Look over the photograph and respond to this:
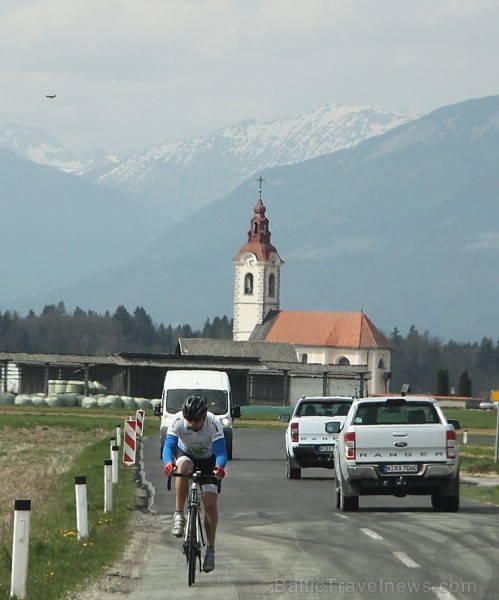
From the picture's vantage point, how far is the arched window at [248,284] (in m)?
175

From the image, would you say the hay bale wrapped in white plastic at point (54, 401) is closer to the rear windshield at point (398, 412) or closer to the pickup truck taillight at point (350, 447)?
the rear windshield at point (398, 412)

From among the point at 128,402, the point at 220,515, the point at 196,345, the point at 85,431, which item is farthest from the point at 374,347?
the point at 220,515

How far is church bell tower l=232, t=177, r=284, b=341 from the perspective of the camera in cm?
17488

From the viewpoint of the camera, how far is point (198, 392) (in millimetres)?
40406

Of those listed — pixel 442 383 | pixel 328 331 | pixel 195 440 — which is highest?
pixel 328 331

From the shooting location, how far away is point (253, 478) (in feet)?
109

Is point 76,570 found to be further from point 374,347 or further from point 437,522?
point 374,347

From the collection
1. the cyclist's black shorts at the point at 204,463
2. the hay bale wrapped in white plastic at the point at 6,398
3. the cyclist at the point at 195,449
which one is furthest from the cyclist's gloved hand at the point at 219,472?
the hay bale wrapped in white plastic at the point at 6,398

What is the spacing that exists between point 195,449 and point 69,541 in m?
3.27

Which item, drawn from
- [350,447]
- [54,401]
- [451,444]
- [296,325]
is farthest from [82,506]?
[296,325]

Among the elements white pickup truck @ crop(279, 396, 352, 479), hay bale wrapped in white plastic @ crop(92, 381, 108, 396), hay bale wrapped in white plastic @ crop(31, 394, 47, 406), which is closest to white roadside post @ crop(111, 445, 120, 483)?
white pickup truck @ crop(279, 396, 352, 479)

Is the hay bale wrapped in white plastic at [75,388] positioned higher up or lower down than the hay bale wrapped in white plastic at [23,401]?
higher up

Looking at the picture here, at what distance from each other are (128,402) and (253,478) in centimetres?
5928

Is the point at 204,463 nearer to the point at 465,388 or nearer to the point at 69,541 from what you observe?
the point at 69,541
